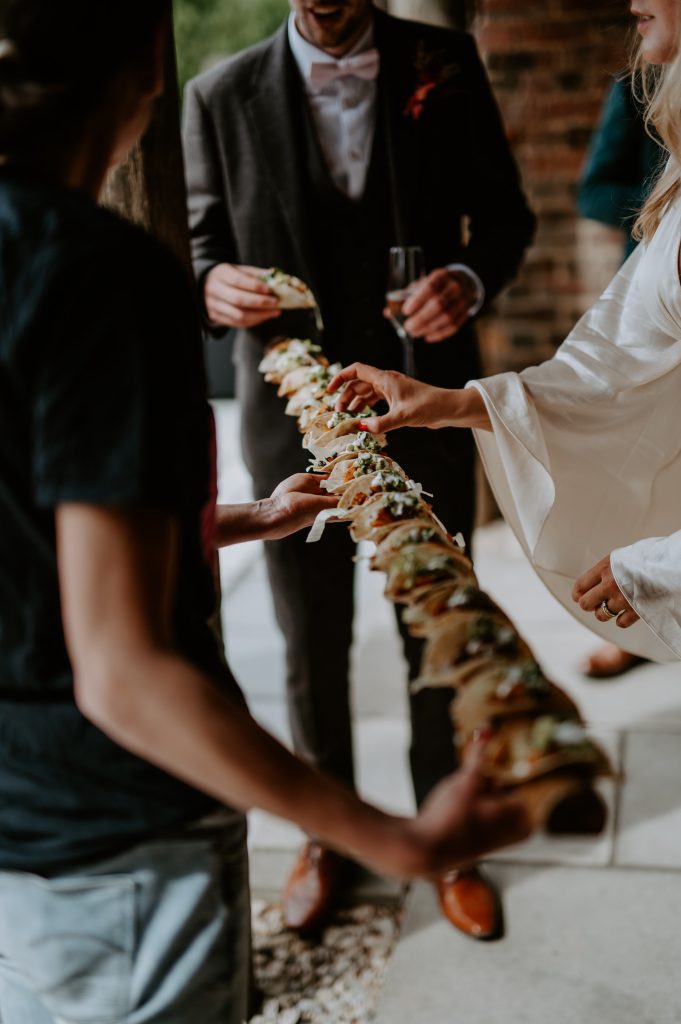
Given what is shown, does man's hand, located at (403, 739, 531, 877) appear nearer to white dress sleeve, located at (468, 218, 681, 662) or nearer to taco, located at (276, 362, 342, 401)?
white dress sleeve, located at (468, 218, 681, 662)

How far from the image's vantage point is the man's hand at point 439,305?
76.8 inches

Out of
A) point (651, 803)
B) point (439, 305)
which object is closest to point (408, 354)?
point (439, 305)

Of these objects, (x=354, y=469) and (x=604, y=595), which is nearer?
(x=354, y=469)

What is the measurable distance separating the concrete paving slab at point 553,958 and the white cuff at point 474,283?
1.25 m

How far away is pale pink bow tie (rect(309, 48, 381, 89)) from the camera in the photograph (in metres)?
1.94

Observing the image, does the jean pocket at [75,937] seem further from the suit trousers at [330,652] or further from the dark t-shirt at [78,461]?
the suit trousers at [330,652]

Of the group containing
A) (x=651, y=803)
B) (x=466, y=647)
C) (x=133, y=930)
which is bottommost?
(x=651, y=803)

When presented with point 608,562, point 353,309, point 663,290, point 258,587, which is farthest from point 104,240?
point 258,587

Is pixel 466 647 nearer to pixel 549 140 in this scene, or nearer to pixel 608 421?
pixel 608 421

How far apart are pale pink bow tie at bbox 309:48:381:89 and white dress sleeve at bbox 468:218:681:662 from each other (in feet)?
2.16

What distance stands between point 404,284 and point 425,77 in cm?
42

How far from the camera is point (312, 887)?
224 centimetres

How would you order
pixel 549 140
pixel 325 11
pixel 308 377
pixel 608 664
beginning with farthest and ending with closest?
pixel 549 140
pixel 608 664
pixel 325 11
pixel 308 377

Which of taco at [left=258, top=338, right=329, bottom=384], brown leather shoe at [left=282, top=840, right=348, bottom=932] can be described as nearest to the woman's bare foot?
brown leather shoe at [left=282, top=840, right=348, bottom=932]
